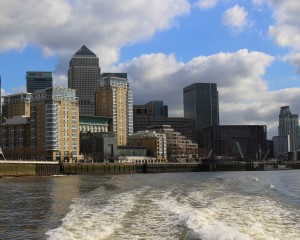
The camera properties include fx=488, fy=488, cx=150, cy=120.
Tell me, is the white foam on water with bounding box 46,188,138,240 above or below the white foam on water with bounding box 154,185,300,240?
above

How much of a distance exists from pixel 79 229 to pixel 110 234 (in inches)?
95.7

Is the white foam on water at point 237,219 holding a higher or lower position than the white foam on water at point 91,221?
lower

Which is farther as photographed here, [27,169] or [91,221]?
[27,169]

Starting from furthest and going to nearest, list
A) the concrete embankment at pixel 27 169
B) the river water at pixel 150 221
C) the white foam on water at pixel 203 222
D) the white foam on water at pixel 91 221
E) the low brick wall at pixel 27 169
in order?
the concrete embankment at pixel 27 169, the low brick wall at pixel 27 169, the river water at pixel 150 221, the white foam on water at pixel 91 221, the white foam on water at pixel 203 222

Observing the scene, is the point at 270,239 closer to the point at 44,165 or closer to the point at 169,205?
the point at 169,205


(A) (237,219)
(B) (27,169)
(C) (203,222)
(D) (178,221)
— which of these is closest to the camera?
(C) (203,222)

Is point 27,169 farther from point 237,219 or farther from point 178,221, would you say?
point 237,219

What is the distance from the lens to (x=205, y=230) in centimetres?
2578

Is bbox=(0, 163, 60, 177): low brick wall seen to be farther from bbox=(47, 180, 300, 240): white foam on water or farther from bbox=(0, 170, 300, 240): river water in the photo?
bbox=(47, 180, 300, 240): white foam on water

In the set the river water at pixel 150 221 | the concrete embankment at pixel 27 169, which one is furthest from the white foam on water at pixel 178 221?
the concrete embankment at pixel 27 169

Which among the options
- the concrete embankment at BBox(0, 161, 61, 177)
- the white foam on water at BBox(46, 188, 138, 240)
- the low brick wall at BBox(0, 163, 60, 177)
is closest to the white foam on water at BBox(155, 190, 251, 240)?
the white foam on water at BBox(46, 188, 138, 240)

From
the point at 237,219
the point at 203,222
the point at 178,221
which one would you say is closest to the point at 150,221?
the point at 178,221

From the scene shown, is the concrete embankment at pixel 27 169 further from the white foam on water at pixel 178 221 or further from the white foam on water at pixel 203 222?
the white foam on water at pixel 203 222

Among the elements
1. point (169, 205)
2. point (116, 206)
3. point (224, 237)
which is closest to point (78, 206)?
point (116, 206)
